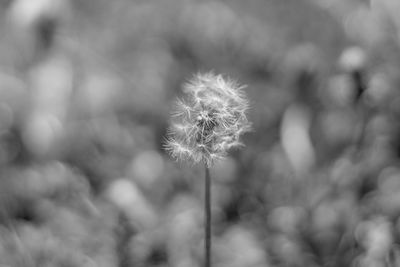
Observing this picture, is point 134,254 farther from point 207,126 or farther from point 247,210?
point 207,126

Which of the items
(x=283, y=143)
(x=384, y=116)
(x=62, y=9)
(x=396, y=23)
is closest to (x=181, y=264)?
(x=283, y=143)

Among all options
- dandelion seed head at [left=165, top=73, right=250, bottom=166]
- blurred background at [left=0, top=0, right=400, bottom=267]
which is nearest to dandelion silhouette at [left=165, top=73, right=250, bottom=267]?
dandelion seed head at [left=165, top=73, right=250, bottom=166]

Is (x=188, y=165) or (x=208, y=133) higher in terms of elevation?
(x=188, y=165)

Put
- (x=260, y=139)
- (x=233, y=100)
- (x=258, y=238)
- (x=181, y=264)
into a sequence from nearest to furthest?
(x=233, y=100) → (x=181, y=264) → (x=258, y=238) → (x=260, y=139)

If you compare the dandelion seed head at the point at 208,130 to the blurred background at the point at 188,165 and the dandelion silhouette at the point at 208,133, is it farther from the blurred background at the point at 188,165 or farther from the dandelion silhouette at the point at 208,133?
the blurred background at the point at 188,165

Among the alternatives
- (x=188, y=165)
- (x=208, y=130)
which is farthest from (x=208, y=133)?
(x=188, y=165)

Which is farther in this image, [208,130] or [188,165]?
[188,165]

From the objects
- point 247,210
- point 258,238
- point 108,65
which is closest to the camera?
point 258,238

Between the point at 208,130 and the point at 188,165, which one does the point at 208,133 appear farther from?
the point at 188,165

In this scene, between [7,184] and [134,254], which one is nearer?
[134,254]
